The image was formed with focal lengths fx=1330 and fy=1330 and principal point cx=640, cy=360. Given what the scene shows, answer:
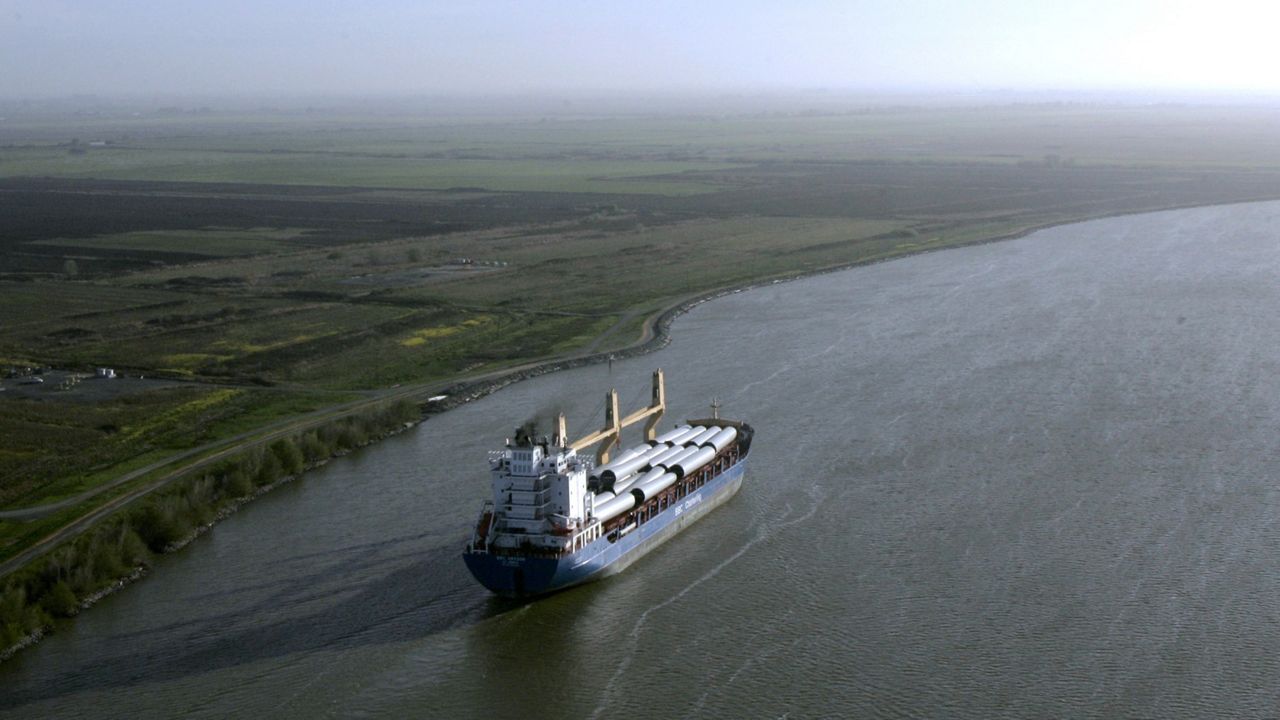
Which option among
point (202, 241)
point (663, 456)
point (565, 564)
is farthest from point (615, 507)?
point (202, 241)

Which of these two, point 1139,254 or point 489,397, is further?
point 1139,254

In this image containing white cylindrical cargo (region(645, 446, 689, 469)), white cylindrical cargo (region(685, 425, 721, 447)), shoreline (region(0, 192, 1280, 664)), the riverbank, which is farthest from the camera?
white cylindrical cargo (region(685, 425, 721, 447))

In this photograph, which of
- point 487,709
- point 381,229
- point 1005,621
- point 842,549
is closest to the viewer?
point 487,709

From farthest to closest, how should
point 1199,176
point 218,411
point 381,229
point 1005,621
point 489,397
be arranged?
point 1199,176 < point 381,229 < point 489,397 < point 218,411 < point 1005,621

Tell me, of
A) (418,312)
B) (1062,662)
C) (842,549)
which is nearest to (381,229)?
(418,312)

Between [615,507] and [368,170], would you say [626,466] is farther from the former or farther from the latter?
[368,170]

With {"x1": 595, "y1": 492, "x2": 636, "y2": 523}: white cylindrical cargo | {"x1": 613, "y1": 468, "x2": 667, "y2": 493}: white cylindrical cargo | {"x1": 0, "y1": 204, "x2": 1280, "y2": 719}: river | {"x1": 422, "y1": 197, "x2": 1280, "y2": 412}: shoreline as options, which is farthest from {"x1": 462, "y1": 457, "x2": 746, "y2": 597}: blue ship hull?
{"x1": 422, "y1": 197, "x2": 1280, "y2": 412}: shoreline

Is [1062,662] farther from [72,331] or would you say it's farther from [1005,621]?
[72,331]

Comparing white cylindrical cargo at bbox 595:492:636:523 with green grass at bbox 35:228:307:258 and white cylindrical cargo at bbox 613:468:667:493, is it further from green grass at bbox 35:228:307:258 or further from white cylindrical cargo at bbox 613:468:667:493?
green grass at bbox 35:228:307:258
